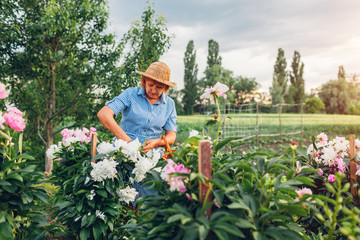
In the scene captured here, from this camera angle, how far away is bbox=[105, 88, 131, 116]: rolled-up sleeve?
2.35 metres

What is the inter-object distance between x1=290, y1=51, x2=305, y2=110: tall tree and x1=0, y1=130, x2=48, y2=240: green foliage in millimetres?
44384

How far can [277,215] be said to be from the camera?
1147mm

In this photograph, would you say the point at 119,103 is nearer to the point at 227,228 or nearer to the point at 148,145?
the point at 148,145

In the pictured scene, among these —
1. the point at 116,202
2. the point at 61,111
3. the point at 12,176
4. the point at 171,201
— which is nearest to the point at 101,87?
the point at 61,111

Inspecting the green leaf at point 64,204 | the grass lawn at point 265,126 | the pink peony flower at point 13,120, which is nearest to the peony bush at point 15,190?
the pink peony flower at point 13,120

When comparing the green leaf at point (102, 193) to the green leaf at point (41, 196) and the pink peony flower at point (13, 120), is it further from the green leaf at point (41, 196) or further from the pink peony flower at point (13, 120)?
the pink peony flower at point (13, 120)

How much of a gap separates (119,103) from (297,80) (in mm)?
45598

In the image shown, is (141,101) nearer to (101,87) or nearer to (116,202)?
(116,202)

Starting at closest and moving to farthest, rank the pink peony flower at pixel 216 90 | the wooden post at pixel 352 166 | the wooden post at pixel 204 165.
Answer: the wooden post at pixel 204 165 → the pink peony flower at pixel 216 90 → the wooden post at pixel 352 166

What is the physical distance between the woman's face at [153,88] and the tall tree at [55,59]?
2233 millimetres

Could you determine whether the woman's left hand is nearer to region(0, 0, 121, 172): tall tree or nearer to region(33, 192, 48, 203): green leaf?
region(33, 192, 48, 203): green leaf

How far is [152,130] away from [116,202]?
0.73 m

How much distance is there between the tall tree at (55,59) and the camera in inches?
168

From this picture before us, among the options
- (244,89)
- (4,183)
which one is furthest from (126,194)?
(244,89)
